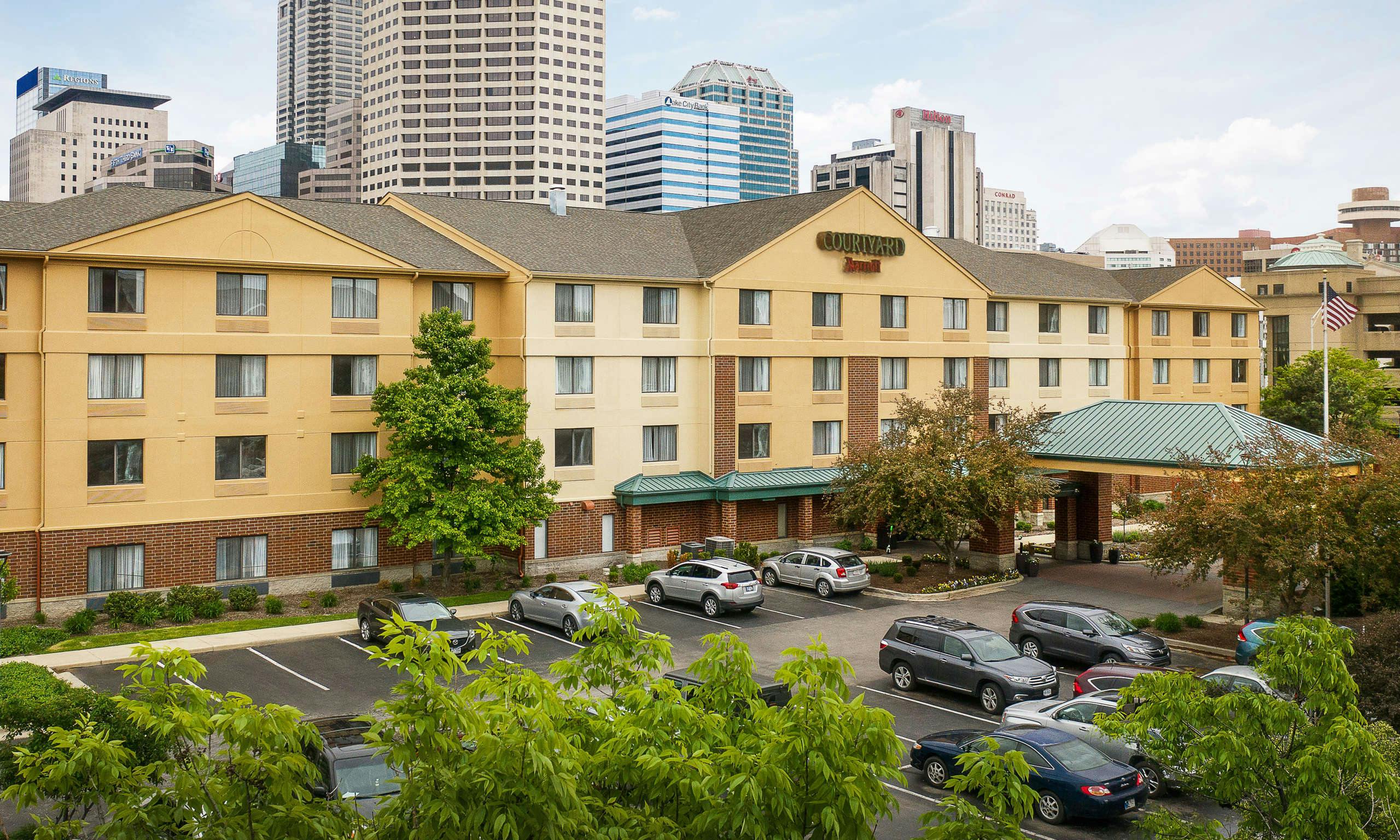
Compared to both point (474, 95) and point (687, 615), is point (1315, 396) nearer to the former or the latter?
point (687, 615)

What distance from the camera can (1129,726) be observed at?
40.5 feet

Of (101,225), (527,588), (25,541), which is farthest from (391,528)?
(101,225)

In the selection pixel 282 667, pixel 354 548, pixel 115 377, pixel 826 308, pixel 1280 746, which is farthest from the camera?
pixel 826 308

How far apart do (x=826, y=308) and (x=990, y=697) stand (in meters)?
25.7

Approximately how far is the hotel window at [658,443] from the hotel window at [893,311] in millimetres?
11582

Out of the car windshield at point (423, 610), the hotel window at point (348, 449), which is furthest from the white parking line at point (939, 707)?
the hotel window at point (348, 449)

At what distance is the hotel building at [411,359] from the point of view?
3497 cm

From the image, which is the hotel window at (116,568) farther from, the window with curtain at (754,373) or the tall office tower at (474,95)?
the tall office tower at (474,95)

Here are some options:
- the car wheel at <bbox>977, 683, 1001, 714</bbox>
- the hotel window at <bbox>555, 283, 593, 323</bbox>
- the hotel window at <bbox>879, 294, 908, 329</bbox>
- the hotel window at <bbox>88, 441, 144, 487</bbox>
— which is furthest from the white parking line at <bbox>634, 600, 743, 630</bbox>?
the hotel window at <bbox>879, 294, 908, 329</bbox>

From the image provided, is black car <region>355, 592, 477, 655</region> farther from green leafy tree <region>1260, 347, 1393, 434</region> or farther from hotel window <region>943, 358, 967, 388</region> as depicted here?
green leafy tree <region>1260, 347, 1393, 434</region>

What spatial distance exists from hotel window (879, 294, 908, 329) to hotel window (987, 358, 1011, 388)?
280 inches

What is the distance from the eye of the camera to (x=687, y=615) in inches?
1457

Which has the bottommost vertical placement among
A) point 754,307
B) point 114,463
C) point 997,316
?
point 114,463

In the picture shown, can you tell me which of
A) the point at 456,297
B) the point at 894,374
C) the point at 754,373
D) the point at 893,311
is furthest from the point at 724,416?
the point at 456,297
